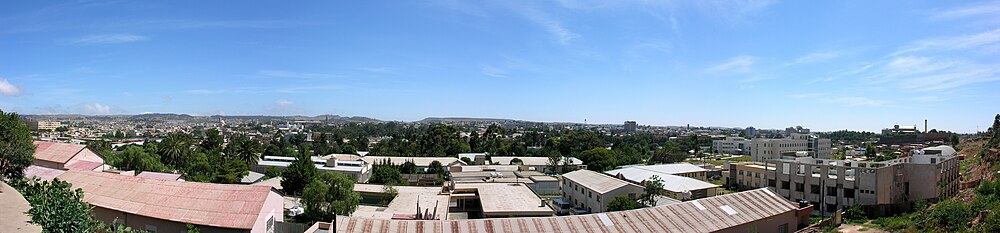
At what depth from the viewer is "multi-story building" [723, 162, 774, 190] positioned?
122 ft

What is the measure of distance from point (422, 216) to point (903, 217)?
76.4 ft

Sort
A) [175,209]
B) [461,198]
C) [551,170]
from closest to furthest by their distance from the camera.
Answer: [175,209], [461,198], [551,170]

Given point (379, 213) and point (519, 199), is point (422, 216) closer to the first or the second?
Answer: point (379, 213)

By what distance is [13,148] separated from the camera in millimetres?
22500

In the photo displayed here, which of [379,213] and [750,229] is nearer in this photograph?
[750,229]

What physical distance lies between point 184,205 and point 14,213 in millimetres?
5413

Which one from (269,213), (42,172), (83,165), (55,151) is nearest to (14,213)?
(269,213)

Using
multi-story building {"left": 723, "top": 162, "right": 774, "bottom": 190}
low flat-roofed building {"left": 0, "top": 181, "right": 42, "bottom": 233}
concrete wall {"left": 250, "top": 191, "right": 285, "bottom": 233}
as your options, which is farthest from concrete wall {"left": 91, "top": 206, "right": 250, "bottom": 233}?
multi-story building {"left": 723, "top": 162, "right": 774, "bottom": 190}

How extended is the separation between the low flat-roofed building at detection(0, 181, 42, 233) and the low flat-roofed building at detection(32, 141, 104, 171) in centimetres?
871

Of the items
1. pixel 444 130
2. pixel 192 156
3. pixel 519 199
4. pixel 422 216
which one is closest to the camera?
pixel 422 216

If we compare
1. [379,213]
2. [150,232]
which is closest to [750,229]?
[379,213]

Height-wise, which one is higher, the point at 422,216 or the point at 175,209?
the point at 175,209

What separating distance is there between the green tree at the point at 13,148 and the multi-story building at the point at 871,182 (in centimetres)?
3823

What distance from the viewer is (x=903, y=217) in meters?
25.2
